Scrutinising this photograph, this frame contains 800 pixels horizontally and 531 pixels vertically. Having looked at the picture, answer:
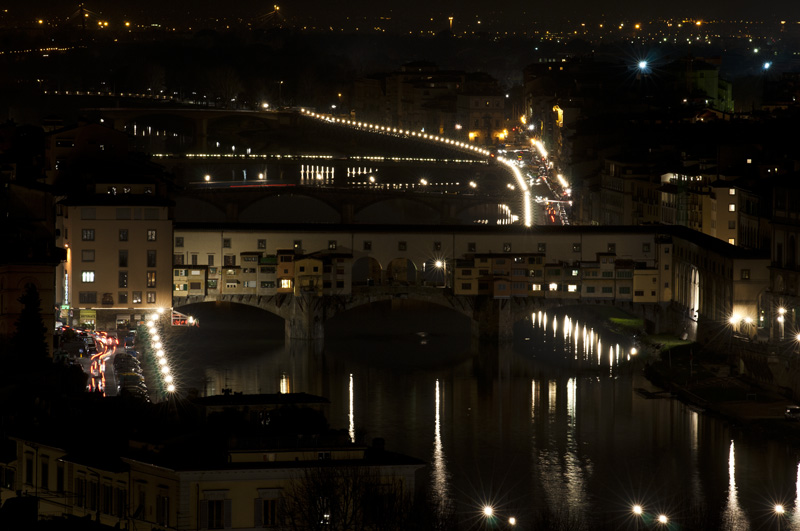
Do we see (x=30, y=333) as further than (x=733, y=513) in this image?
Yes

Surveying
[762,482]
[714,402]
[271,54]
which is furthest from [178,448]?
[271,54]

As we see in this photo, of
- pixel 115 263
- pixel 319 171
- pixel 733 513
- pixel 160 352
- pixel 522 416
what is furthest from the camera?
pixel 319 171

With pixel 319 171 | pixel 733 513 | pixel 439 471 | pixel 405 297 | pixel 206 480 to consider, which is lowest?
pixel 733 513

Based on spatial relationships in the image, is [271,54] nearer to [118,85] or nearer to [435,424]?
[118,85]

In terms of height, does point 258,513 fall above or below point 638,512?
above

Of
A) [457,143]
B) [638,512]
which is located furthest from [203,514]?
[457,143]

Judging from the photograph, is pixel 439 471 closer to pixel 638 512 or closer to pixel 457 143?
pixel 638 512

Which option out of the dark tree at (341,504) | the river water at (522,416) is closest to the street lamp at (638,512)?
the river water at (522,416)
